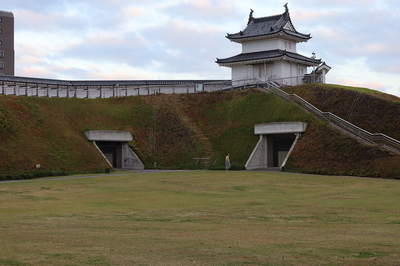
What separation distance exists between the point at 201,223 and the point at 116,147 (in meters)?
39.4

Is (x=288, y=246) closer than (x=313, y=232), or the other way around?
(x=288, y=246)

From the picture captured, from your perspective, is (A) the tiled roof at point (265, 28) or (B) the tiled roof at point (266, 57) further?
(A) the tiled roof at point (265, 28)

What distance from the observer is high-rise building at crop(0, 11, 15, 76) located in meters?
106

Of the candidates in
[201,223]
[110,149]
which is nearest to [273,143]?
[110,149]

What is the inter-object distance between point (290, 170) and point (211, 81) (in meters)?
28.2

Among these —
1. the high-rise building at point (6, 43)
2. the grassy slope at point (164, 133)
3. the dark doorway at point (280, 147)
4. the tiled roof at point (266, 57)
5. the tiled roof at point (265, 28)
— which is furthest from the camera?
the high-rise building at point (6, 43)

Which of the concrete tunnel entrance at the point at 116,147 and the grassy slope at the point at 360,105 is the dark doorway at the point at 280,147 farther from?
the concrete tunnel entrance at the point at 116,147

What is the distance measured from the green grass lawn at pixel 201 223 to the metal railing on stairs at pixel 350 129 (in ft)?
27.1

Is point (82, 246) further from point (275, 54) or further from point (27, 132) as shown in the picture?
point (275, 54)

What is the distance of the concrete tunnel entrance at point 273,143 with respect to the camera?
4741cm

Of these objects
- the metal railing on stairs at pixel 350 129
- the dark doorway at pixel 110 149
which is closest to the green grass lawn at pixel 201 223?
the metal railing on stairs at pixel 350 129

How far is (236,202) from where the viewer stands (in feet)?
79.5

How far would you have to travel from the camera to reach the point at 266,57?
200 feet

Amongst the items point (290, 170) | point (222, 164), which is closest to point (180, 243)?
point (290, 170)
